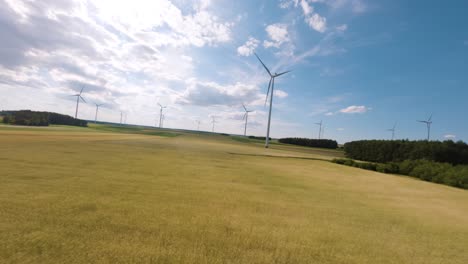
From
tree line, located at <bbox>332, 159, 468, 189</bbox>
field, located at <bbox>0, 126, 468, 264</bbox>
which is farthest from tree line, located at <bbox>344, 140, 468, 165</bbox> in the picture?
field, located at <bbox>0, 126, 468, 264</bbox>

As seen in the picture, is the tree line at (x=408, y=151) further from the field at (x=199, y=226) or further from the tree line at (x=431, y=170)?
the field at (x=199, y=226)

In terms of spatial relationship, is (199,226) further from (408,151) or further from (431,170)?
(408,151)

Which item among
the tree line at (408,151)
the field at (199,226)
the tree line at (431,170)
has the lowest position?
the field at (199,226)

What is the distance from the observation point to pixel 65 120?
477ft

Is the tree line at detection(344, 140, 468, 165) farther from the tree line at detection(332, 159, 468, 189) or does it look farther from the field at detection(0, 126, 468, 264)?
the field at detection(0, 126, 468, 264)

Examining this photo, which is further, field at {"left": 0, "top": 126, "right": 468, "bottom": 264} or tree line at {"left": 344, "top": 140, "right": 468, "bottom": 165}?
tree line at {"left": 344, "top": 140, "right": 468, "bottom": 165}

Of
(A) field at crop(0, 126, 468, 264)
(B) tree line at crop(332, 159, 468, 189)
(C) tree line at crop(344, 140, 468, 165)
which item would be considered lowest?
(A) field at crop(0, 126, 468, 264)

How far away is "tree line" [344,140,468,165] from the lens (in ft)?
119

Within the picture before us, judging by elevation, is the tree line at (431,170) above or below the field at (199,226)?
above

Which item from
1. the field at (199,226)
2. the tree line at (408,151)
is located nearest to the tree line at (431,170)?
the field at (199,226)

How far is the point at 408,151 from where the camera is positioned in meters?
43.5

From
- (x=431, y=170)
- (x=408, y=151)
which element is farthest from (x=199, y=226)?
(x=408, y=151)

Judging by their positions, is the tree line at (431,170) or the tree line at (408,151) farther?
the tree line at (408,151)

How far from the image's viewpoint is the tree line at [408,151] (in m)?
36.3
